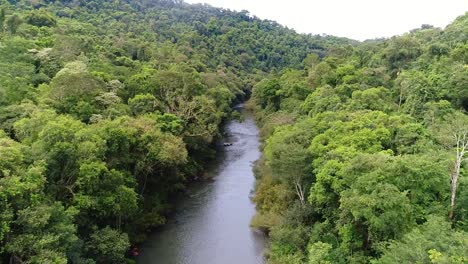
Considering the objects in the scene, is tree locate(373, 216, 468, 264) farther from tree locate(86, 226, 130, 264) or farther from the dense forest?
tree locate(86, 226, 130, 264)

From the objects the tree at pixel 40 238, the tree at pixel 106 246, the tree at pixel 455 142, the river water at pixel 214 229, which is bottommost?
the river water at pixel 214 229

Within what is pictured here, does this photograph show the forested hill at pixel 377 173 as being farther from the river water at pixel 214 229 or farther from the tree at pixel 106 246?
the tree at pixel 106 246

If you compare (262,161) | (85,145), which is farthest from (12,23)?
(85,145)

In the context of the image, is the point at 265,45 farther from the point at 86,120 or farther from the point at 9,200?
the point at 9,200

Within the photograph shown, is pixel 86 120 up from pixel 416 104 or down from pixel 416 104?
down

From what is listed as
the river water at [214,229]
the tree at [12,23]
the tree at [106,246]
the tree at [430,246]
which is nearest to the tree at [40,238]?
the tree at [106,246]

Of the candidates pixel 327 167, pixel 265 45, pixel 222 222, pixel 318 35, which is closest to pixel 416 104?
pixel 327 167
